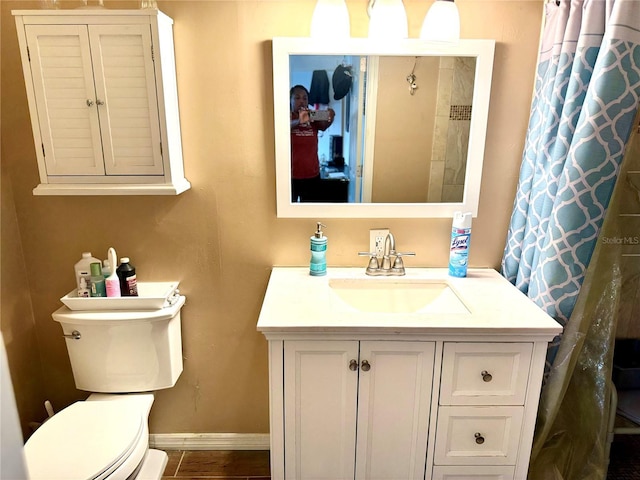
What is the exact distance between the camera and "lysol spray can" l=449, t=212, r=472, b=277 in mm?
1536

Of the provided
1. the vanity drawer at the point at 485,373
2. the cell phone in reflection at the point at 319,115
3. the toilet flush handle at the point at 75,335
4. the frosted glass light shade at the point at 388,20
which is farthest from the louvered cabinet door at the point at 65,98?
the vanity drawer at the point at 485,373

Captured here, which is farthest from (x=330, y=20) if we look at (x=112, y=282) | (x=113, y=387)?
(x=113, y=387)

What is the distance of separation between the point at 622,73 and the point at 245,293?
4.66 feet

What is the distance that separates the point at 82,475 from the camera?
1178 millimetres

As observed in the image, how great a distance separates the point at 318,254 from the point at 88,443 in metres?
0.94

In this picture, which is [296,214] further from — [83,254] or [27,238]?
[27,238]

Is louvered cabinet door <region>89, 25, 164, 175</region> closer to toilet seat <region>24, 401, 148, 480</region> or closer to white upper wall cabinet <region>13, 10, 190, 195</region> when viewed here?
white upper wall cabinet <region>13, 10, 190, 195</region>

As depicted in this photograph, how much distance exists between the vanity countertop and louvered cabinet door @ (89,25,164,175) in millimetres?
610

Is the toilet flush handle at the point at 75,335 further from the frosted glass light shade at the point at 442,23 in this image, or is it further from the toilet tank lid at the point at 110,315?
the frosted glass light shade at the point at 442,23

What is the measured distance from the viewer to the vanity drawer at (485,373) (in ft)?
4.15

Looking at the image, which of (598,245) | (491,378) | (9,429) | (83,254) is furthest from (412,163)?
(9,429)

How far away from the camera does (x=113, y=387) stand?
1.58m

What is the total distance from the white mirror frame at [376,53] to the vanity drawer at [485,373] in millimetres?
559

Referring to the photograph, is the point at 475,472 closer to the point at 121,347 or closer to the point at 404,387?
the point at 404,387
